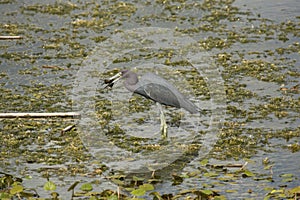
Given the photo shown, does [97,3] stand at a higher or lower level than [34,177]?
higher

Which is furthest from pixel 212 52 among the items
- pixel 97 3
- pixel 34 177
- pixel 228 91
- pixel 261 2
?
pixel 34 177

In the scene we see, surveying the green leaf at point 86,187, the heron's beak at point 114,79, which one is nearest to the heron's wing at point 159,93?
the heron's beak at point 114,79

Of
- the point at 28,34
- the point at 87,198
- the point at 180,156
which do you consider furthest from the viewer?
the point at 28,34

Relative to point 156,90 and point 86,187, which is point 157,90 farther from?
point 86,187

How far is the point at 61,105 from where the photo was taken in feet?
34.7

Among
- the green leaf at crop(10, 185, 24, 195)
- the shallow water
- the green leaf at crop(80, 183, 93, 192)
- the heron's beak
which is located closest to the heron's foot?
the shallow water

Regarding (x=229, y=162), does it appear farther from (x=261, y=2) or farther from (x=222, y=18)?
(x=261, y=2)

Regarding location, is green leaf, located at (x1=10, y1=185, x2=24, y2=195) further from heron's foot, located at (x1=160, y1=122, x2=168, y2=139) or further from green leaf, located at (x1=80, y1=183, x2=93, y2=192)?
heron's foot, located at (x1=160, y1=122, x2=168, y2=139)

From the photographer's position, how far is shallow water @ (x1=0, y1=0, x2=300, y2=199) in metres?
8.41

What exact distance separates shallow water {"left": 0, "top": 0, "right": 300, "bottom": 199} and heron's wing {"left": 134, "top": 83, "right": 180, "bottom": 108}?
0.39 m

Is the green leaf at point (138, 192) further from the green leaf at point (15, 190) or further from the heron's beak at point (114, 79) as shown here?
the heron's beak at point (114, 79)

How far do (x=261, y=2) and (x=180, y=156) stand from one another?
7.19 metres

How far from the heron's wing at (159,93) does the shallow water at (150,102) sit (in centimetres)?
39

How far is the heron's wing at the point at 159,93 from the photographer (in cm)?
959
